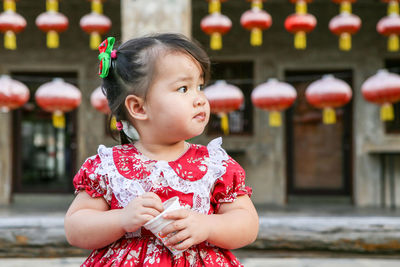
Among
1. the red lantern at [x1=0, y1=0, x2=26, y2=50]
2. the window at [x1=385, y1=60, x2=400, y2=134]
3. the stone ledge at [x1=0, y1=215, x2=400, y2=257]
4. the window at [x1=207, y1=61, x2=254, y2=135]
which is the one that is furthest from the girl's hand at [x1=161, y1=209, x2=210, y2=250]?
the window at [x1=385, y1=60, x2=400, y2=134]

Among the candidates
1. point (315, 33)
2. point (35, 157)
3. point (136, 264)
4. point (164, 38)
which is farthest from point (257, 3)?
point (35, 157)

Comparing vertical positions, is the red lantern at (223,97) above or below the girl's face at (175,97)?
above

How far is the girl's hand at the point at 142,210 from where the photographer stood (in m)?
0.84

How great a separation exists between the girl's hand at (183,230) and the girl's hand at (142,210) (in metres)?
0.04

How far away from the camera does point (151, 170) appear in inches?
38.3

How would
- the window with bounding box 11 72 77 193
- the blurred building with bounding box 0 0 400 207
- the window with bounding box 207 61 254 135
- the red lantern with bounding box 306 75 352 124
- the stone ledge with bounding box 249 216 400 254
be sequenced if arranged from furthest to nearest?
1. the window with bounding box 11 72 77 193
2. the window with bounding box 207 61 254 135
3. the blurred building with bounding box 0 0 400 207
4. the red lantern with bounding box 306 75 352 124
5. the stone ledge with bounding box 249 216 400 254

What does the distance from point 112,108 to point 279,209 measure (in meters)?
4.48

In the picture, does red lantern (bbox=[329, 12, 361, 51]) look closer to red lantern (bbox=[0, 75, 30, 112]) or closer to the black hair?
red lantern (bbox=[0, 75, 30, 112])

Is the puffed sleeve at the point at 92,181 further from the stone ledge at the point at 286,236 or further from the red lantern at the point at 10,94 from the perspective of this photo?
the red lantern at the point at 10,94

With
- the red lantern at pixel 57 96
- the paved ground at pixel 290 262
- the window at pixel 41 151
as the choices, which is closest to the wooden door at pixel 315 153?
the window at pixel 41 151

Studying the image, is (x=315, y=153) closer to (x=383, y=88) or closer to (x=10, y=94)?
(x=383, y=88)

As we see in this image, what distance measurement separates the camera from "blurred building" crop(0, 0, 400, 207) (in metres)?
5.75

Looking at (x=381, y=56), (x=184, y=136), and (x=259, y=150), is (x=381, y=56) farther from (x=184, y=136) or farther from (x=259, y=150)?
(x=184, y=136)

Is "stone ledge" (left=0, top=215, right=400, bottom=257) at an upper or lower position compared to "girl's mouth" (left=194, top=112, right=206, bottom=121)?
lower
